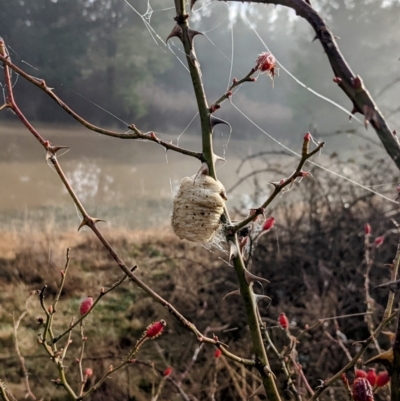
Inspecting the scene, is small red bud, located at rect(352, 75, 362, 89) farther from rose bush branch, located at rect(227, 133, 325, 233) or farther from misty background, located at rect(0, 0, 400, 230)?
misty background, located at rect(0, 0, 400, 230)

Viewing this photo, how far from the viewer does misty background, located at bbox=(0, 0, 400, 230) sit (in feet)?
4.07

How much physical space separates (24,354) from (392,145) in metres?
1.07

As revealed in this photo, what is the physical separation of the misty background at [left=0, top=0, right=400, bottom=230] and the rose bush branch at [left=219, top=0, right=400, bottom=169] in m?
0.72

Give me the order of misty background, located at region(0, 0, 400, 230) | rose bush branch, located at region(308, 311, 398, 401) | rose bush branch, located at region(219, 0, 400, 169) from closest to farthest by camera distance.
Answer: rose bush branch, located at region(219, 0, 400, 169), rose bush branch, located at region(308, 311, 398, 401), misty background, located at region(0, 0, 400, 230)

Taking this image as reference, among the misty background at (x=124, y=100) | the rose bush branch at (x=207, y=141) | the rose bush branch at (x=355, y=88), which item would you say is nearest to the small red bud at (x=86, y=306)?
the rose bush branch at (x=207, y=141)

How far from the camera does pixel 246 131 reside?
7.36 ft

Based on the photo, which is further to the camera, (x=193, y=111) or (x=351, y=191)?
(x=193, y=111)

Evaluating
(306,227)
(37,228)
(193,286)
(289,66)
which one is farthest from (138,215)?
(289,66)

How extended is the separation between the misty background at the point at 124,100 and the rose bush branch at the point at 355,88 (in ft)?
2.36

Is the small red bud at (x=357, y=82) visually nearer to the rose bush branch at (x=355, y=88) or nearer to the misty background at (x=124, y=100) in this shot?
the rose bush branch at (x=355, y=88)

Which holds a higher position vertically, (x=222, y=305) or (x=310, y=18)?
(x=310, y=18)

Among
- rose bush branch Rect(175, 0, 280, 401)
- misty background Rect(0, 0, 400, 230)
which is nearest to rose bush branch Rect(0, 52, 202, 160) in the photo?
rose bush branch Rect(175, 0, 280, 401)

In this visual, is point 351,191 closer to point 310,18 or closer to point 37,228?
point 37,228

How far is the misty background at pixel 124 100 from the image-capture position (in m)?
1.24
